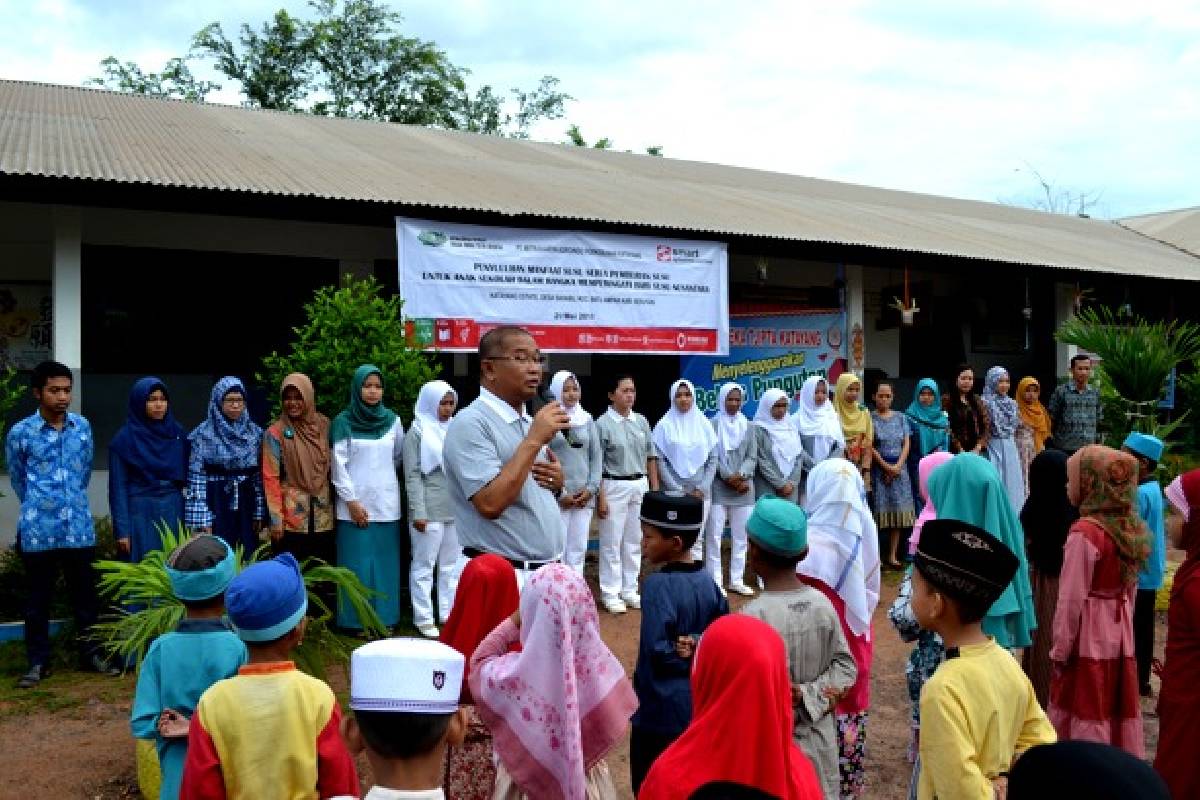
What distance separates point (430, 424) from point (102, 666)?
7.99 ft

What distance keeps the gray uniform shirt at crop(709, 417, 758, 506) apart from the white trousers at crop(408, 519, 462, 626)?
242 centimetres

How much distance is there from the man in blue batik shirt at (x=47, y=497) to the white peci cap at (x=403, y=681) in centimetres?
439

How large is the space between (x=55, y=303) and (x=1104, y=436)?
9.42 m

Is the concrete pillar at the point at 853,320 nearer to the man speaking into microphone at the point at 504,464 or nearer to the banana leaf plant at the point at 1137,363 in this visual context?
the banana leaf plant at the point at 1137,363

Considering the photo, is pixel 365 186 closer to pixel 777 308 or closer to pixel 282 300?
pixel 282 300

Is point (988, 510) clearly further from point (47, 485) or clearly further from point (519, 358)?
point (47, 485)

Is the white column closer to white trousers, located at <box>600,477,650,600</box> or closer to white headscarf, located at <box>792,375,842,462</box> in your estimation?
white trousers, located at <box>600,477,650,600</box>

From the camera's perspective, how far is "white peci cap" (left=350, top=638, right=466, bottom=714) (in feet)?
6.09

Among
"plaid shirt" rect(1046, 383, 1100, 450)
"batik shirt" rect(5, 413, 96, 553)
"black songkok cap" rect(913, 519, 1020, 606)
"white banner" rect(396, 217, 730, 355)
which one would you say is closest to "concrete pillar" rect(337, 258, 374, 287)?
"white banner" rect(396, 217, 730, 355)

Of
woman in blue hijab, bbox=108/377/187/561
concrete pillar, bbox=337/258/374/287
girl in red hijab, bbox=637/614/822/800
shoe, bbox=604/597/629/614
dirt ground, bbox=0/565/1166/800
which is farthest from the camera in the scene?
concrete pillar, bbox=337/258/374/287

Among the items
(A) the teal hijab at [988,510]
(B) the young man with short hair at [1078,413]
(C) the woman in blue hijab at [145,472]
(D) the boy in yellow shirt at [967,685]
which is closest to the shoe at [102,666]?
(C) the woman in blue hijab at [145,472]

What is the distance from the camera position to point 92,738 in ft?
15.8

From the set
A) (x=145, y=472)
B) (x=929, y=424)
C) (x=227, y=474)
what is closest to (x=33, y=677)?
(x=145, y=472)

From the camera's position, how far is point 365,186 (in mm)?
8023
